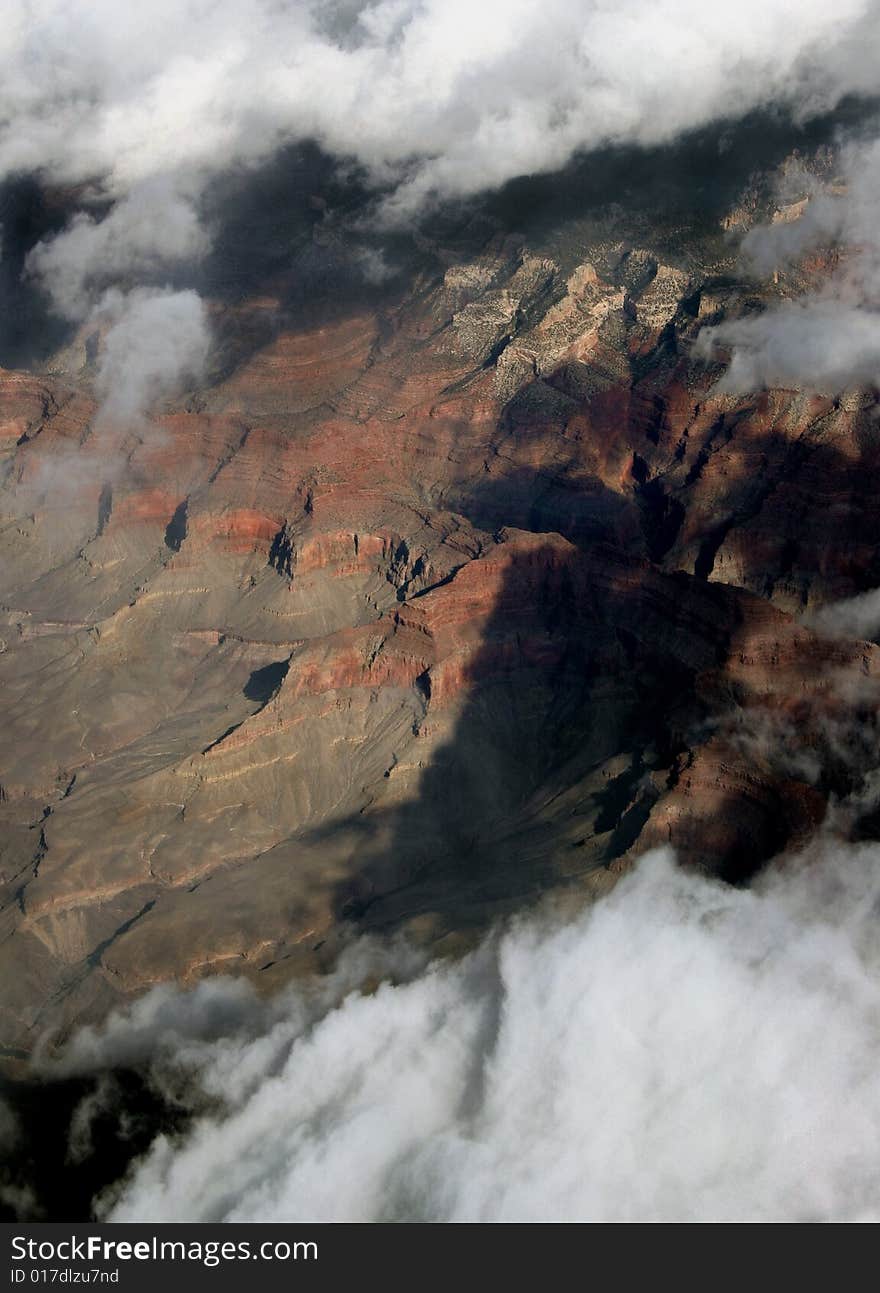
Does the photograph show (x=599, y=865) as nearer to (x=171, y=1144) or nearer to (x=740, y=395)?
(x=171, y=1144)

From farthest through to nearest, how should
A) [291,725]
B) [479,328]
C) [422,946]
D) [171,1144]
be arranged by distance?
[479,328] → [291,725] → [422,946] → [171,1144]

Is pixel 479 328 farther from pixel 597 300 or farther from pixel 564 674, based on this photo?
pixel 564 674

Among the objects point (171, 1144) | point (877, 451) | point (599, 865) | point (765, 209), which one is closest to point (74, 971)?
point (171, 1144)

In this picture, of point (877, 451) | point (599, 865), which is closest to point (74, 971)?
point (599, 865)

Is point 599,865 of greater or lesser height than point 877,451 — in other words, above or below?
above

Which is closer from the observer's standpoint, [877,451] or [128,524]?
[877,451]

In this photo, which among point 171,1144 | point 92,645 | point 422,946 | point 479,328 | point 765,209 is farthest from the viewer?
point 765,209
